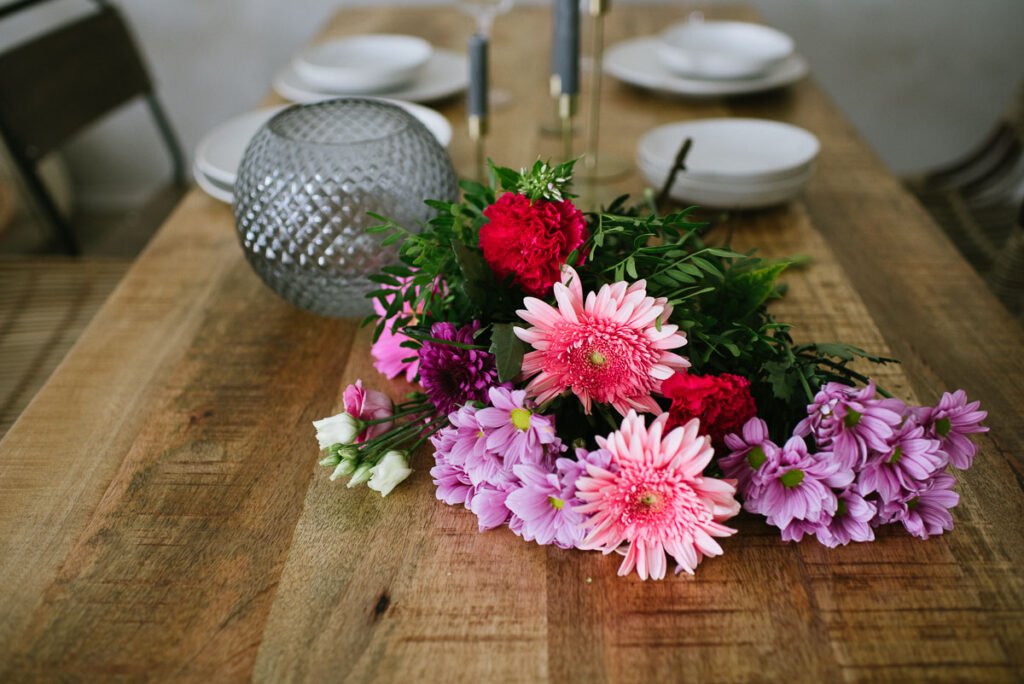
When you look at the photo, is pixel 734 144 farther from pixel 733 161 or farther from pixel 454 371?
pixel 454 371

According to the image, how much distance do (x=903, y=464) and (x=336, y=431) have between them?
0.38m

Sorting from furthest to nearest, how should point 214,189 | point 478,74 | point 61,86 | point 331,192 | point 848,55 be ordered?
point 848,55 < point 61,86 < point 214,189 < point 478,74 < point 331,192

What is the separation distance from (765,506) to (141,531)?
1.37ft

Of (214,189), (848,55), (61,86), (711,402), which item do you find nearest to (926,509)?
(711,402)

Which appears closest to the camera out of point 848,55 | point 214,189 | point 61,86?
point 214,189

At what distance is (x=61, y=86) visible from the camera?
1.53 meters

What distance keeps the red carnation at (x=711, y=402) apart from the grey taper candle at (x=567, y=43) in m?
0.57

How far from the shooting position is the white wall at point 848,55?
2.37 metres

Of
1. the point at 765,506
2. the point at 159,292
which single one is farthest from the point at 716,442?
the point at 159,292

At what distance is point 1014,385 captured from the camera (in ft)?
2.52

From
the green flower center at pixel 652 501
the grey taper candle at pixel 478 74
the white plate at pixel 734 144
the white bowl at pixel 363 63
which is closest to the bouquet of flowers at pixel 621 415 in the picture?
the green flower center at pixel 652 501

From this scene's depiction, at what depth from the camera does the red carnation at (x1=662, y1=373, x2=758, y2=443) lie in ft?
1.87

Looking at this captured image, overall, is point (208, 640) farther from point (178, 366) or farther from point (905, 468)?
point (905, 468)

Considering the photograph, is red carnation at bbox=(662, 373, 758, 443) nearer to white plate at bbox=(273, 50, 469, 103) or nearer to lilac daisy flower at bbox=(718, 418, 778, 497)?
lilac daisy flower at bbox=(718, 418, 778, 497)
